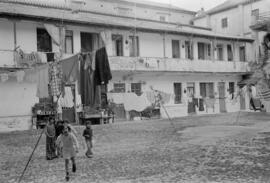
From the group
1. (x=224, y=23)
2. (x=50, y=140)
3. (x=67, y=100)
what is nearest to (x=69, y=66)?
(x=50, y=140)

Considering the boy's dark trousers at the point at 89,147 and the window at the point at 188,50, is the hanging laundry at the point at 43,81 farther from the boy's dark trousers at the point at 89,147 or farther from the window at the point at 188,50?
the window at the point at 188,50

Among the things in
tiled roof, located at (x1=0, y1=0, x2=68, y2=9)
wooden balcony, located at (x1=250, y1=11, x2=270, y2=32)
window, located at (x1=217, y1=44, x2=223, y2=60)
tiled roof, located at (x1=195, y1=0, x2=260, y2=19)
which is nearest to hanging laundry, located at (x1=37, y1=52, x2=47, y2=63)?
tiled roof, located at (x1=0, y1=0, x2=68, y2=9)

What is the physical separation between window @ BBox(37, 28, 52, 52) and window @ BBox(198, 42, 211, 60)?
14820 millimetres

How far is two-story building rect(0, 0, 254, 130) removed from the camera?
70.2ft

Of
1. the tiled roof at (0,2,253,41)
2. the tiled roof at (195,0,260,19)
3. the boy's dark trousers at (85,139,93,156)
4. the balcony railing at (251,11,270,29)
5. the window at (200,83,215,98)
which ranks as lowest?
the boy's dark trousers at (85,139,93,156)

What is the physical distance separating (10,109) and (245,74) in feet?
75.4

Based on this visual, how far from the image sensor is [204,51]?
109 ft

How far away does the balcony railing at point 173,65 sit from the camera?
82.0 feet

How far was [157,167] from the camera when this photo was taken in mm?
9820

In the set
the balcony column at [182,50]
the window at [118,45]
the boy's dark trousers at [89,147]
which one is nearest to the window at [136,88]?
the window at [118,45]

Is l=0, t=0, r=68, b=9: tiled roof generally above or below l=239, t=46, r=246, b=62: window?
above

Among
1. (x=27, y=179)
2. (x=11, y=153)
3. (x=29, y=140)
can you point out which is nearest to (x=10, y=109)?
(x=29, y=140)

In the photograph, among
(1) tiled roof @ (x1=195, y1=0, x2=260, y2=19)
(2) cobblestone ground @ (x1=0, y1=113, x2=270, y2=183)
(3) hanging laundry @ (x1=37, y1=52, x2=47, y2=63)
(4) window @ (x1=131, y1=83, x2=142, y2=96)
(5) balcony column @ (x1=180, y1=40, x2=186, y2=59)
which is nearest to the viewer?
(2) cobblestone ground @ (x1=0, y1=113, x2=270, y2=183)

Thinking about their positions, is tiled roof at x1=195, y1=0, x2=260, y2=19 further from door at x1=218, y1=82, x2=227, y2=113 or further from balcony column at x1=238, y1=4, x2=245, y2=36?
door at x1=218, y1=82, x2=227, y2=113
